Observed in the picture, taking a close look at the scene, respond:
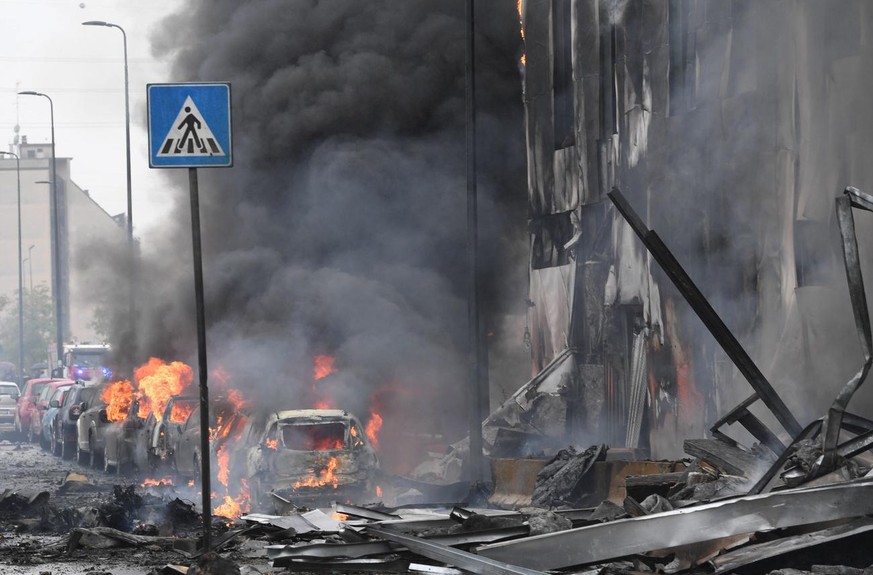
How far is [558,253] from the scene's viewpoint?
25.1m

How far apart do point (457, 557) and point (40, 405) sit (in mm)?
27414

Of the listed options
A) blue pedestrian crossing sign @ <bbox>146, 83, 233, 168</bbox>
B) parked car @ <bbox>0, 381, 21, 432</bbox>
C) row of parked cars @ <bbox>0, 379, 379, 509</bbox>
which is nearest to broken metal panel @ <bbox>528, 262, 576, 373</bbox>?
row of parked cars @ <bbox>0, 379, 379, 509</bbox>

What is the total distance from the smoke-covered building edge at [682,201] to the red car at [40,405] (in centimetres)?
1228

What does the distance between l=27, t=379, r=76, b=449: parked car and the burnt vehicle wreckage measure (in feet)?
58.5

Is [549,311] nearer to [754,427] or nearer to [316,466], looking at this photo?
[316,466]

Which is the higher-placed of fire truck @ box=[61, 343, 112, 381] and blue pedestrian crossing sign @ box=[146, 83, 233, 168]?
blue pedestrian crossing sign @ box=[146, 83, 233, 168]

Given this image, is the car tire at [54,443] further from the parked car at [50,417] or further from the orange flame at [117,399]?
the orange flame at [117,399]

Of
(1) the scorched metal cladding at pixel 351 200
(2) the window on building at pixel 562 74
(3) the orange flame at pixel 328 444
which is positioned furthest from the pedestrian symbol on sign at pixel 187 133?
(1) the scorched metal cladding at pixel 351 200

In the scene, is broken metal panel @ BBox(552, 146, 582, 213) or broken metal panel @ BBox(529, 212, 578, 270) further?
broken metal panel @ BBox(529, 212, 578, 270)

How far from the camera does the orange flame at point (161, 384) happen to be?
24906mm

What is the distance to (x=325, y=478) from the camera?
16.1m

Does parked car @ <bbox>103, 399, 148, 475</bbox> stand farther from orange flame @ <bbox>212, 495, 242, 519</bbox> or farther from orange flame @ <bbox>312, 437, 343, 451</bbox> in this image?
orange flame @ <bbox>312, 437, 343, 451</bbox>

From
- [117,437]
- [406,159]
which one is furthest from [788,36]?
[406,159]

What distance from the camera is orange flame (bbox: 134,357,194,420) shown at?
24906 mm
